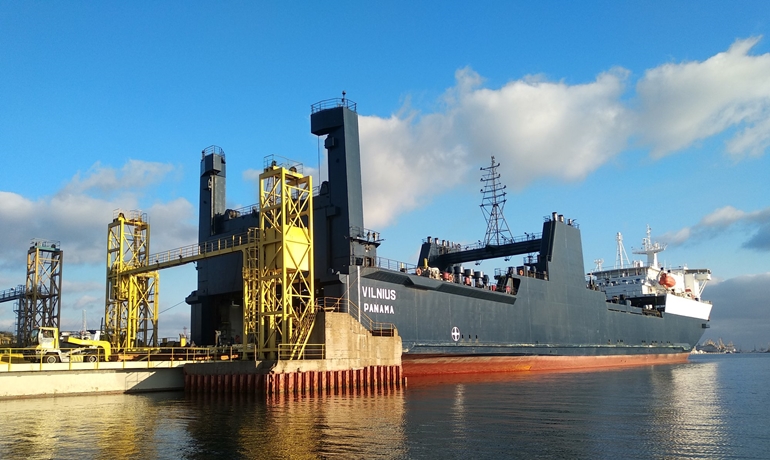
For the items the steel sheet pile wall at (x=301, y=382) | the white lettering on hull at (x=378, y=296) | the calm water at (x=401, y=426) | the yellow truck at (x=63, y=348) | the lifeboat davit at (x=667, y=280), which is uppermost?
the lifeboat davit at (x=667, y=280)

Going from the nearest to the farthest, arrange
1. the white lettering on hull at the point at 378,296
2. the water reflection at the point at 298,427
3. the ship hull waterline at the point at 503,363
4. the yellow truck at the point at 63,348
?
the water reflection at the point at 298,427
the yellow truck at the point at 63,348
the white lettering on hull at the point at 378,296
the ship hull waterline at the point at 503,363

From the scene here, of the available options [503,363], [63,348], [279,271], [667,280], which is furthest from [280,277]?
[667,280]

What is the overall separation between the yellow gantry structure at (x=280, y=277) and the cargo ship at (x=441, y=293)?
3009mm

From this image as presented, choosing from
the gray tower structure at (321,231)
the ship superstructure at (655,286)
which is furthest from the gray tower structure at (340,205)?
the ship superstructure at (655,286)

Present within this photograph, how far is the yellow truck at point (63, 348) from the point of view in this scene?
2452 cm

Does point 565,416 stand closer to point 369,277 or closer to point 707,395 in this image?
point 707,395

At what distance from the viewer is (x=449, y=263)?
4381 centimetres

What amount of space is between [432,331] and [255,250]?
1027cm

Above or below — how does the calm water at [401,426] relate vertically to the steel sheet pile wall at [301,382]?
below

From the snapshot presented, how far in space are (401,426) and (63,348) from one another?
681 inches

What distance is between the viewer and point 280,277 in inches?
984

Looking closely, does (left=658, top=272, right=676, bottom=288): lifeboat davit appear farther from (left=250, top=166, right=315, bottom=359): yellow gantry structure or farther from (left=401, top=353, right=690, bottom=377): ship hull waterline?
(left=250, top=166, right=315, bottom=359): yellow gantry structure

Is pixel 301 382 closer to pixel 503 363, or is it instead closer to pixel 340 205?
pixel 340 205

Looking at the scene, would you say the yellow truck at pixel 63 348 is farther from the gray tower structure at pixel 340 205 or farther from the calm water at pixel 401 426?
the gray tower structure at pixel 340 205
